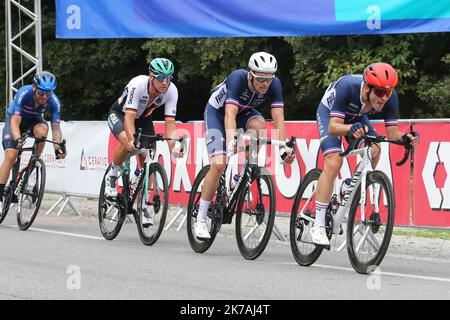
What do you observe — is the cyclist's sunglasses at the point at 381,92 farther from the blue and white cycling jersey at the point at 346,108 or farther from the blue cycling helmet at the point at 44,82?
the blue cycling helmet at the point at 44,82

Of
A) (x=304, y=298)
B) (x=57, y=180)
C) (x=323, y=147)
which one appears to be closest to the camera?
(x=304, y=298)

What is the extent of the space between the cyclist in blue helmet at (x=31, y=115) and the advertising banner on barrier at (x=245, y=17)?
3.69 meters

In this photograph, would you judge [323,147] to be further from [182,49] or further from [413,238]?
[182,49]

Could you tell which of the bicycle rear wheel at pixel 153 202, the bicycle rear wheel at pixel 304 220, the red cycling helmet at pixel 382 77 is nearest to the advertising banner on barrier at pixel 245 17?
the bicycle rear wheel at pixel 153 202

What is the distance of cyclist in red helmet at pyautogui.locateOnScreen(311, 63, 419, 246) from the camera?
902 cm

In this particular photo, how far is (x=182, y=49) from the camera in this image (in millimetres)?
29016

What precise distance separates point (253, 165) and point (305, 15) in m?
5.56

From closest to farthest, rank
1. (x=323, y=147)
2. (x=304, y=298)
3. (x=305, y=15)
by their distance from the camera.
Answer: (x=304, y=298), (x=323, y=147), (x=305, y=15)

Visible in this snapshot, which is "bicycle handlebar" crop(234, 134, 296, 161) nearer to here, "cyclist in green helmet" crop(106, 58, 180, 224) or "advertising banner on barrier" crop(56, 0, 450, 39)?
"cyclist in green helmet" crop(106, 58, 180, 224)

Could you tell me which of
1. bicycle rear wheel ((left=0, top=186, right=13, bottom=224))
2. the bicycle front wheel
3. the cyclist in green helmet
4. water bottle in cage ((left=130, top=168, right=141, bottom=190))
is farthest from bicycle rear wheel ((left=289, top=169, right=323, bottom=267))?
bicycle rear wheel ((left=0, top=186, right=13, bottom=224))

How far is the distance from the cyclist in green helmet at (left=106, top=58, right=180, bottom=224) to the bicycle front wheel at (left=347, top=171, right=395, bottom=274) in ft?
8.72

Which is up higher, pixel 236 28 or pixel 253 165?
pixel 236 28

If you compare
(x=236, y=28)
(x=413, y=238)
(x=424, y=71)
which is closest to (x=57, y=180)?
(x=236, y=28)

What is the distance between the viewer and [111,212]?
1217 centimetres
